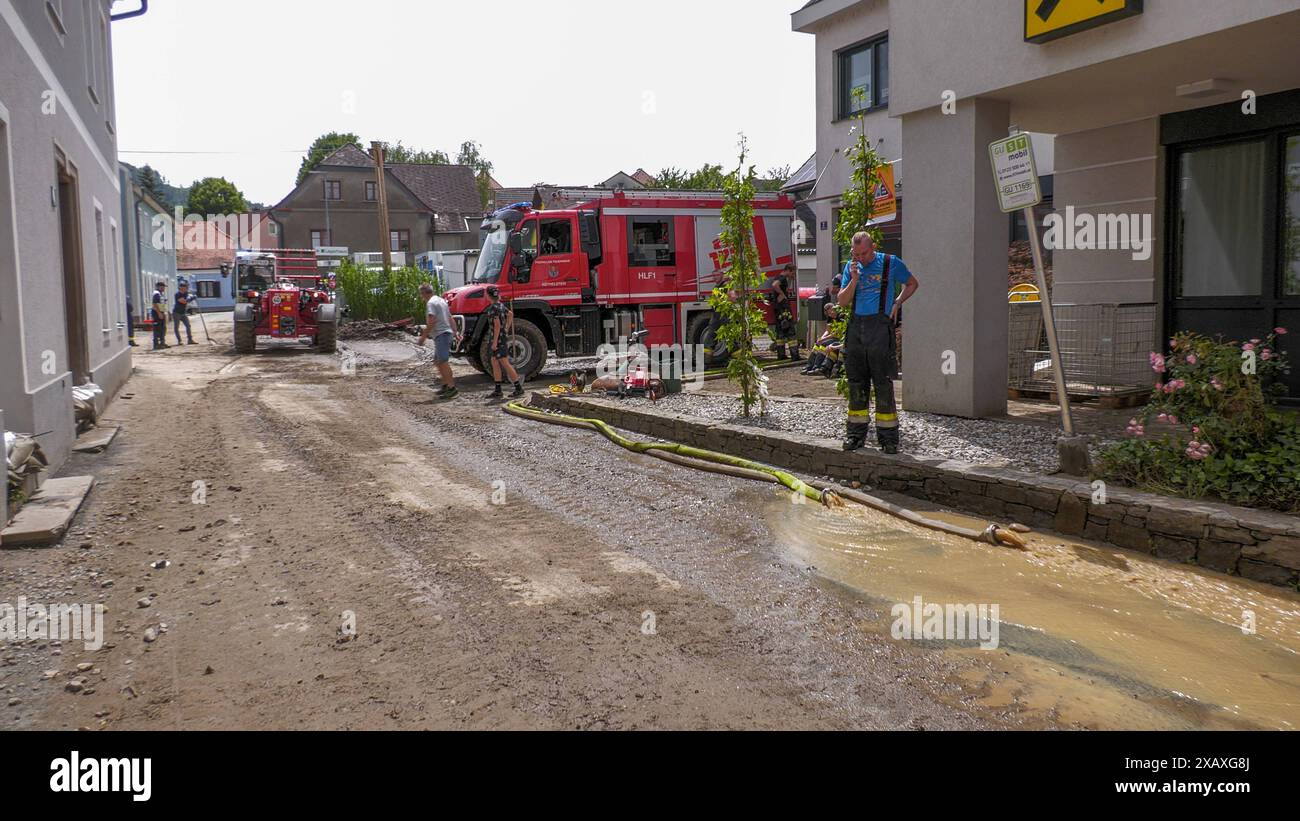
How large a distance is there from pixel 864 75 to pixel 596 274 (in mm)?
6775

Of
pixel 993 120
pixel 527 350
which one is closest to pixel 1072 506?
pixel 993 120

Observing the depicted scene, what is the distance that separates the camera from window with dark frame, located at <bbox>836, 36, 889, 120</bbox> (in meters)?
18.3

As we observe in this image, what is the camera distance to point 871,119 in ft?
60.7

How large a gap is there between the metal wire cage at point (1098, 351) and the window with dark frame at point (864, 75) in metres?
8.52

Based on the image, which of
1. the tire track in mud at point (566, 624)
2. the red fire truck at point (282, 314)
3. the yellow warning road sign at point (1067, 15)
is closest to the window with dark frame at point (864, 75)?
the yellow warning road sign at point (1067, 15)

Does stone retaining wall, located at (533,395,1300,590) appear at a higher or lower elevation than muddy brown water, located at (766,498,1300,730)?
higher

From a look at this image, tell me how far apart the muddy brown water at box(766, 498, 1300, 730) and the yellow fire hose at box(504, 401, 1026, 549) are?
91 mm

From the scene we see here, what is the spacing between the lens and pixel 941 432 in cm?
847

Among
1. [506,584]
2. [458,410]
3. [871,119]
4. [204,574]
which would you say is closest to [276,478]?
[204,574]

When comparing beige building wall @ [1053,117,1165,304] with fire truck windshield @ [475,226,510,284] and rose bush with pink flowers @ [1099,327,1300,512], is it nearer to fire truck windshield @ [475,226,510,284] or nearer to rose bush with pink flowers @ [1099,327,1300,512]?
rose bush with pink flowers @ [1099,327,1300,512]

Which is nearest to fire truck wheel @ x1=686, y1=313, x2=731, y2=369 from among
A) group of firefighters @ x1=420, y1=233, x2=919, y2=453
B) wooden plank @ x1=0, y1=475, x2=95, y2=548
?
group of firefighters @ x1=420, y1=233, x2=919, y2=453

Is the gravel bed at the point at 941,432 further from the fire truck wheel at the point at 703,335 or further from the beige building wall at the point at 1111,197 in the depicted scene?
the fire truck wheel at the point at 703,335

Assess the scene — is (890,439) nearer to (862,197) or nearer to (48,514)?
(862,197)

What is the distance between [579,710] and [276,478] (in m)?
5.57
